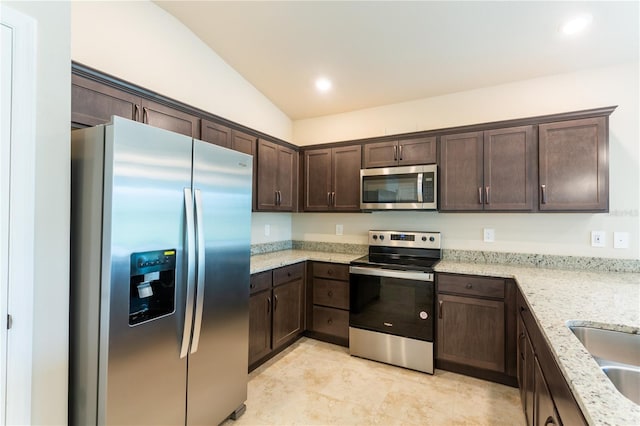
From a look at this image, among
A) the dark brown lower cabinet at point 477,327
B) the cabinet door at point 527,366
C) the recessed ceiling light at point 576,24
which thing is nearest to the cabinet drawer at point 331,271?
the dark brown lower cabinet at point 477,327

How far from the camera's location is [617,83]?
2.51 m

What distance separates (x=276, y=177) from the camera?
326 cm

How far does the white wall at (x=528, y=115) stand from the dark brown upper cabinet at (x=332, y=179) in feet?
1.09

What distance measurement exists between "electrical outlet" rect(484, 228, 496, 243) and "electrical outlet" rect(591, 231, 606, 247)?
2.38 feet

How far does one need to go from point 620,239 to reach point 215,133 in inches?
136

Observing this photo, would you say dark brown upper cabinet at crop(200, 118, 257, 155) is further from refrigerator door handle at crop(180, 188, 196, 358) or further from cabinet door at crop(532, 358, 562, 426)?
cabinet door at crop(532, 358, 562, 426)

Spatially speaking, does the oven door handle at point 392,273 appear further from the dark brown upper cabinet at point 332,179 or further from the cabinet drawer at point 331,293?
the dark brown upper cabinet at point 332,179

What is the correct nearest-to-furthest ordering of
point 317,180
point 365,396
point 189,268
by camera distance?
point 189,268
point 365,396
point 317,180

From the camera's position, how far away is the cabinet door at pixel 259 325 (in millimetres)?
2531

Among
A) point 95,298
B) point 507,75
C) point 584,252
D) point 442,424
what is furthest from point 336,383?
point 507,75

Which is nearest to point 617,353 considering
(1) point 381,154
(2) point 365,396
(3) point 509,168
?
(2) point 365,396

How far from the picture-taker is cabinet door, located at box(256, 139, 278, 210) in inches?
119

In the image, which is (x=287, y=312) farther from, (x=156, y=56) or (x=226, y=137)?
(x=156, y=56)

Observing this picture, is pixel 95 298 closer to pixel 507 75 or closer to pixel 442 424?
pixel 442 424
